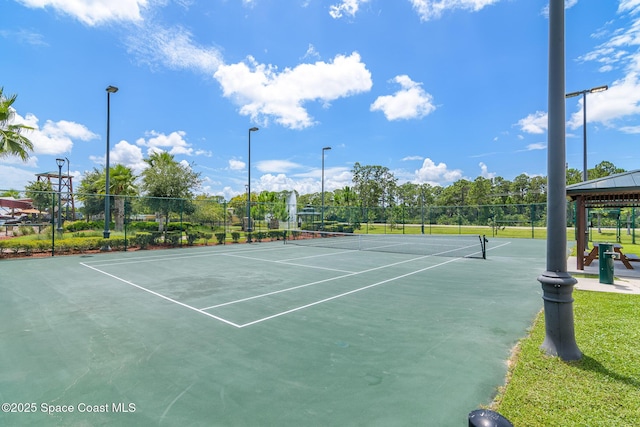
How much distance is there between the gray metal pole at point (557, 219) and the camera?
11.8ft

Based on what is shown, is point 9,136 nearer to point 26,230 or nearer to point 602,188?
point 26,230

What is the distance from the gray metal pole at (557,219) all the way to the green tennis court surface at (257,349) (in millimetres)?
629

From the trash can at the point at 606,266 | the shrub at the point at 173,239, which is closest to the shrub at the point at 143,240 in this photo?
the shrub at the point at 173,239

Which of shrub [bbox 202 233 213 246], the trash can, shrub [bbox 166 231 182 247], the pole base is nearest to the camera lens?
the pole base

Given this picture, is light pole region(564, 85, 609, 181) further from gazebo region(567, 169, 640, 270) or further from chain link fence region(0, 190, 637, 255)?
chain link fence region(0, 190, 637, 255)

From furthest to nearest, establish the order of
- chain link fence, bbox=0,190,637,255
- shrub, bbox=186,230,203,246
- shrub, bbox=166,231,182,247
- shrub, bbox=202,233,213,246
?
shrub, bbox=202,233,213,246 → shrub, bbox=186,230,203,246 → shrub, bbox=166,231,182,247 → chain link fence, bbox=0,190,637,255

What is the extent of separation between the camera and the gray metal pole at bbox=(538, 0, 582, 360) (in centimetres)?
361

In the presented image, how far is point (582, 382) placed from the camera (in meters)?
3.10

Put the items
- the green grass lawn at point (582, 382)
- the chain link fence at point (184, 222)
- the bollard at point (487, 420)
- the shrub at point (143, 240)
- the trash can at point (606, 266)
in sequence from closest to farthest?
the bollard at point (487, 420)
the green grass lawn at point (582, 382)
the trash can at point (606, 266)
the chain link fence at point (184, 222)
the shrub at point (143, 240)

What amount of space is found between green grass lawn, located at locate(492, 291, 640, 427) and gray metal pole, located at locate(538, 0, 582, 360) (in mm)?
226

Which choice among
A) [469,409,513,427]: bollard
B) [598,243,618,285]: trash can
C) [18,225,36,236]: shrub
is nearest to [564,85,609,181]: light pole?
[598,243,618,285]: trash can

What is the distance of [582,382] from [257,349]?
11.6 feet

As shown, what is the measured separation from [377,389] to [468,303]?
3.92 metres

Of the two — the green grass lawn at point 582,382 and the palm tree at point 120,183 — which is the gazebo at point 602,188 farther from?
the palm tree at point 120,183
